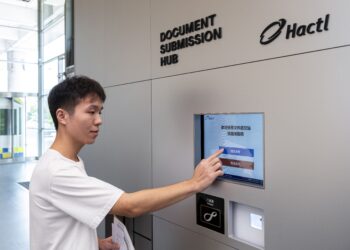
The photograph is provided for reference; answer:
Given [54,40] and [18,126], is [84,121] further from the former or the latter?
[18,126]

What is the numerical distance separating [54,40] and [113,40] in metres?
8.35

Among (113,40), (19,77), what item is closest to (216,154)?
(113,40)

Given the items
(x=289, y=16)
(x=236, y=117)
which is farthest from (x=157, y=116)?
(x=289, y=16)

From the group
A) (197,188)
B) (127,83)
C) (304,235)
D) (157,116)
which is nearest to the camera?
(304,235)

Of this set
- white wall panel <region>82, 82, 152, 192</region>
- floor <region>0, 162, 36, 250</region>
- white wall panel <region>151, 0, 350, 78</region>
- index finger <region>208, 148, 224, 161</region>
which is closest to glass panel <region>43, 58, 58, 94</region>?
floor <region>0, 162, 36, 250</region>

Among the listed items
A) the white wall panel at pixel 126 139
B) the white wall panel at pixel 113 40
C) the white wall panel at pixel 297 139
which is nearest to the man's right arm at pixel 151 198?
the white wall panel at pixel 297 139

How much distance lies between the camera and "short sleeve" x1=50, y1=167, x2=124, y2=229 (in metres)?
1.30

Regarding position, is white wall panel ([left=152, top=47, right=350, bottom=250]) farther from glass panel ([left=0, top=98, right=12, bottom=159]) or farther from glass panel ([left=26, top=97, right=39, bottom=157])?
glass panel ([left=0, top=98, right=12, bottom=159])

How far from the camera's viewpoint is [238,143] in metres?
1.57

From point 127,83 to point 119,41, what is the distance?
13.2 inches

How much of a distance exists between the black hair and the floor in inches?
125

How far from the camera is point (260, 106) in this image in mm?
1439

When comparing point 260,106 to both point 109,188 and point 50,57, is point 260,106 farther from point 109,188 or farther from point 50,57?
point 50,57

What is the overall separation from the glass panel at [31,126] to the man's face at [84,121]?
431 inches
